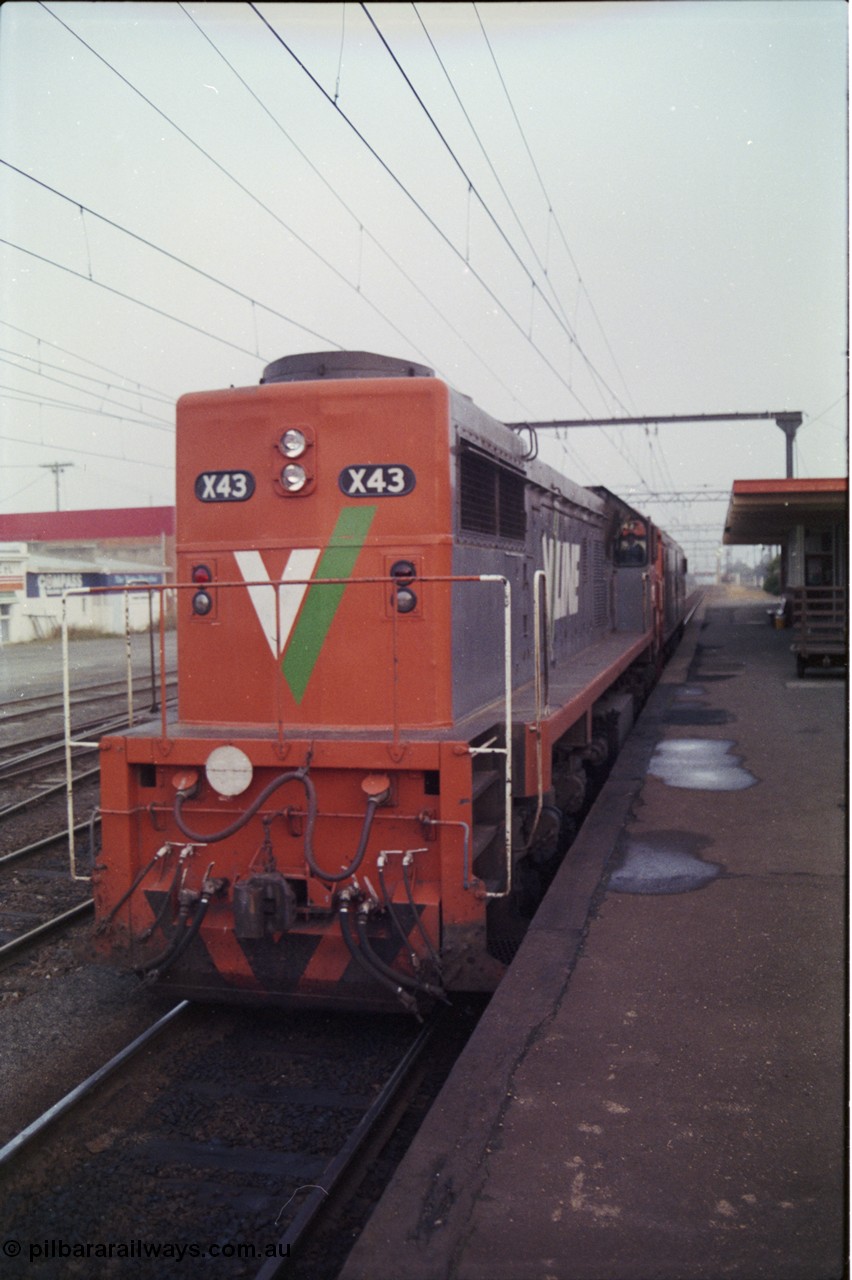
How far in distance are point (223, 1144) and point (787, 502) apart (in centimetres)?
1367

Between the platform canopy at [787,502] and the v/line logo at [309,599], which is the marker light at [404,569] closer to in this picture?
the v/line logo at [309,599]

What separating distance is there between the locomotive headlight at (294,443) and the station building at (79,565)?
24.8ft

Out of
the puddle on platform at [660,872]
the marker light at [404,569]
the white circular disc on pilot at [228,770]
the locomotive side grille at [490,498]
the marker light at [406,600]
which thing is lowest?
the puddle on platform at [660,872]

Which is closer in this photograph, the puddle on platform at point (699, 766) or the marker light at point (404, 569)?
the marker light at point (404, 569)

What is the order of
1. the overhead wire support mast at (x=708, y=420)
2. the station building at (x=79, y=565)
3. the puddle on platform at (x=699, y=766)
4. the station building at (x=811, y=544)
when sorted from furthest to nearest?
1. the overhead wire support mast at (x=708, y=420)
2. the station building at (x=79, y=565)
3. the station building at (x=811, y=544)
4. the puddle on platform at (x=699, y=766)

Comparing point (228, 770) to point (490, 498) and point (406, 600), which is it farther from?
point (490, 498)

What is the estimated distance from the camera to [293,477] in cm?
499

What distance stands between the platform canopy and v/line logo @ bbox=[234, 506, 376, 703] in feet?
29.9

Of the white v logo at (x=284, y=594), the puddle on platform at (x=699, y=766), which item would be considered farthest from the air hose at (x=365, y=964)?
the puddle on platform at (x=699, y=766)

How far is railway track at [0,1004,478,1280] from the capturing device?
10.3 ft

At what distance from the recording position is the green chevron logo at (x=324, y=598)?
197 inches

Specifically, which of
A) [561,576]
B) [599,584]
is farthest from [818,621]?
[561,576]

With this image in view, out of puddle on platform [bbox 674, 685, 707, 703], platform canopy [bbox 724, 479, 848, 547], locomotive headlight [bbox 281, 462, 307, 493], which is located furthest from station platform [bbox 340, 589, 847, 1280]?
platform canopy [bbox 724, 479, 848, 547]

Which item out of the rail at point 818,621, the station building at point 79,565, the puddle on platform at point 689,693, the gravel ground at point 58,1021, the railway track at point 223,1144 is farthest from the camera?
the station building at point 79,565
